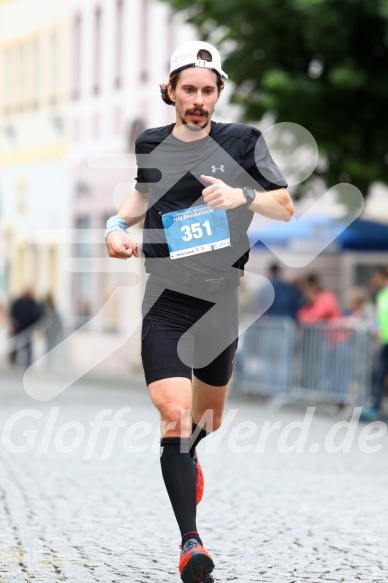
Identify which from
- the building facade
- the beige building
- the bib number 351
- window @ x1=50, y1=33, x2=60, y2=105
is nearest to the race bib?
the bib number 351

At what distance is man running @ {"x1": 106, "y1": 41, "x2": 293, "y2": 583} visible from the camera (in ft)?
21.3

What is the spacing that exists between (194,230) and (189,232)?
0.02 metres

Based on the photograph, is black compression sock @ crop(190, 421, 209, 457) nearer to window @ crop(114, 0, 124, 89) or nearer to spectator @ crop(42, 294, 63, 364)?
spectator @ crop(42, 294, 63, 364)

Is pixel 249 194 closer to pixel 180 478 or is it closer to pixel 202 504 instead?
pixel 180 478

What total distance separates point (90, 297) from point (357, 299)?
1942 centimetres

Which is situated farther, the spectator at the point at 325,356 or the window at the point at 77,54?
the window at the point at 77,54

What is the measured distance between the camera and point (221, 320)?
266 inches

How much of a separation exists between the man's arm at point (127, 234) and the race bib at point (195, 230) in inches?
7.2

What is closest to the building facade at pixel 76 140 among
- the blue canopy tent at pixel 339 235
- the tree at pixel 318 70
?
the blue canopy tent at pixel 339 235

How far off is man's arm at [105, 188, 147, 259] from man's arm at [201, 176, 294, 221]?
0.34 meters

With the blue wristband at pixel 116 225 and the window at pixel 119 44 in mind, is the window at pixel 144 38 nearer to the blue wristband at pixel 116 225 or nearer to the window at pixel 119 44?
the window at pixel 119 44

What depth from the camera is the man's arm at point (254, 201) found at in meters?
6.34

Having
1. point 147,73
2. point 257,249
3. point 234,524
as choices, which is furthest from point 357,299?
point 147,73

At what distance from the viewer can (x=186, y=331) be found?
667 centimetres
